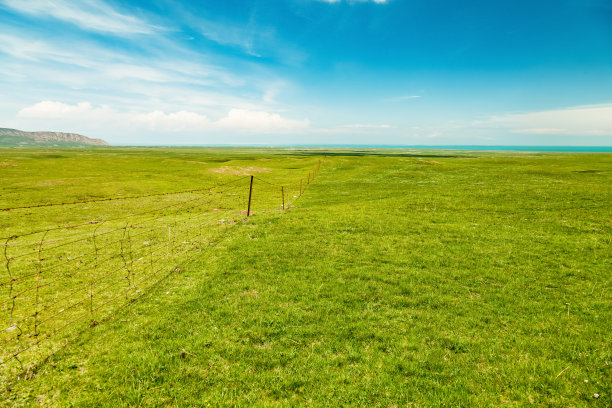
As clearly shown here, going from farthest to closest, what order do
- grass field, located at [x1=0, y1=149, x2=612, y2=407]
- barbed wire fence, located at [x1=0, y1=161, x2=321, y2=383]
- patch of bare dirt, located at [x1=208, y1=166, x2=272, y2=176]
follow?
patch of bare dirt, located at [x1=208, y1=166, x2=272, y2=176], barbed wire fence, located at [x1=0, y1=161, x2=321, y2=383], grass field, located at [x1=0, y1=149, x2=612, y2=407]

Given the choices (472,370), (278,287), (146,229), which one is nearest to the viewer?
(472,370)

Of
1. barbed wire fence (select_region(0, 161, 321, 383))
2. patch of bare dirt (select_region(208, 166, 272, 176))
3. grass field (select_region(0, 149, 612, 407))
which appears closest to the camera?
grass field (select_region(0, 149, 612, 407))

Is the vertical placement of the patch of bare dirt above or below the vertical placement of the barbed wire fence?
above

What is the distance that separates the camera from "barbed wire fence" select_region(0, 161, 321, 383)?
330 inches

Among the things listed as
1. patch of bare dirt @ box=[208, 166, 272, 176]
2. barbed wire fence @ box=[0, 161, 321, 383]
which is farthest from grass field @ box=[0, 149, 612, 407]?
patch of bare dirt @ box=[208, 166, 272, 176]

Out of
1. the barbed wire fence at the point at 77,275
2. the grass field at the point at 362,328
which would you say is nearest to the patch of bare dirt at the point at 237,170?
the barbed wire fence at the point at 77,275

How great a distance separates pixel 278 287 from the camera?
11641mm

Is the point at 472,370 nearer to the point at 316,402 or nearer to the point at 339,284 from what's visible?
the point at 316,402

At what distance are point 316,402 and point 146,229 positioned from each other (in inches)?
796

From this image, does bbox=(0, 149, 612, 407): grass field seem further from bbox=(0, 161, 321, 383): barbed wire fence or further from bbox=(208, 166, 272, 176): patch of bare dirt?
bbox=(208, 166, 272, 176): patch of bare dirt

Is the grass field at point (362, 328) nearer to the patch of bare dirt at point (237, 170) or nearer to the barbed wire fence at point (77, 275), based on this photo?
the barbed wire fence at point (77, 275)

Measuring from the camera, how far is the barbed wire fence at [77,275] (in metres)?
8.39

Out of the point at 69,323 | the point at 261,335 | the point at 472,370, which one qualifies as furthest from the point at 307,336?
the point at 69,323

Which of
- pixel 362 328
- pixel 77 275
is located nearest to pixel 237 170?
pixel 77 275
